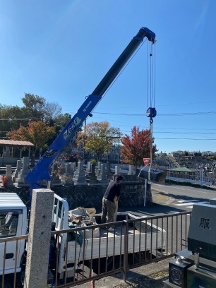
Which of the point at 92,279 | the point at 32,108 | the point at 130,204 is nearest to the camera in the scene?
the point at 92,279

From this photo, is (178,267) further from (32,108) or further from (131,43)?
(32,108)

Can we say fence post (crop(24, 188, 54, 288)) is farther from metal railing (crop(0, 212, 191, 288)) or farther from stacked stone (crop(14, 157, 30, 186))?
stacked stone (crop(14, 157, 30, 186))

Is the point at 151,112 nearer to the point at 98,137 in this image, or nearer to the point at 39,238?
the point at 39,238

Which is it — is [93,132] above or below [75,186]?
above

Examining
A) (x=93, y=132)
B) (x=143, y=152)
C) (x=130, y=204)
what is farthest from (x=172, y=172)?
(x=130, y=204)

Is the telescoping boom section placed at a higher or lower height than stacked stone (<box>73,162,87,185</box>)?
higher

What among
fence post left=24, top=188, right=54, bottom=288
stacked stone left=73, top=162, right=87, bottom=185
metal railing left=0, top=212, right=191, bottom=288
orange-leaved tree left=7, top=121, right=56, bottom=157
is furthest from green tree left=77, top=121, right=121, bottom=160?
fence post left=24, top=188, right=54, bottom=288

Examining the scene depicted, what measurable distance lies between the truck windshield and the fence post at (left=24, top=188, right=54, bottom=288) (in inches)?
44.6

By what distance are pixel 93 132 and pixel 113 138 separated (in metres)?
2.84

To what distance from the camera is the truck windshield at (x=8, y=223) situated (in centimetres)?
382

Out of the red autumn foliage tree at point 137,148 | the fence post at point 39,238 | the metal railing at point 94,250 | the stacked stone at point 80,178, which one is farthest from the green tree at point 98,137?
the fence post at point 39,238

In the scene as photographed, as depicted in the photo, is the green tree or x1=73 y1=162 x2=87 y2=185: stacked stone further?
the green tree

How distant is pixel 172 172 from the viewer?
25875 mm

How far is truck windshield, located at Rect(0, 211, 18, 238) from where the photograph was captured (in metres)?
3.82
